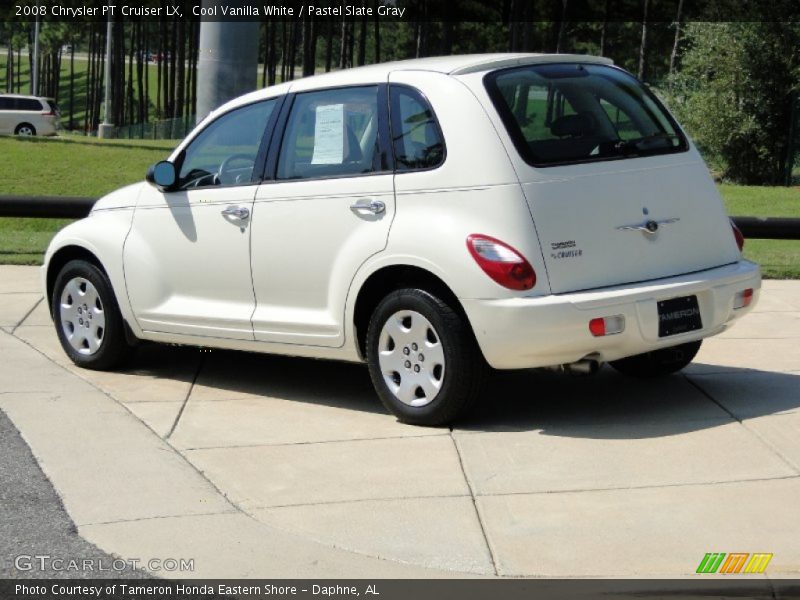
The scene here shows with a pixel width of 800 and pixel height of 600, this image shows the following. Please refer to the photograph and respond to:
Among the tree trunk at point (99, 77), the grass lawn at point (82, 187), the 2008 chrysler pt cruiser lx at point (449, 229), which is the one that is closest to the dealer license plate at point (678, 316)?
the 2008 chrysler pt cruiser lx at point (449, 229)

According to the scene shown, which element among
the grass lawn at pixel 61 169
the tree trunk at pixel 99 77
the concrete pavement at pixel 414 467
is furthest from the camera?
the tree trunk at pixel 99 77

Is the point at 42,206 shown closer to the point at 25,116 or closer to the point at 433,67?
the point at 433,67

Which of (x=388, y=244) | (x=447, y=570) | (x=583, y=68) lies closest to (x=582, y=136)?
(x=583, y=68)

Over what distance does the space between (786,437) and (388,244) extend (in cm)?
220

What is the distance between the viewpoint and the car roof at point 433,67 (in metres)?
7.21

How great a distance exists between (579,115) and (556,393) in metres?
1.72

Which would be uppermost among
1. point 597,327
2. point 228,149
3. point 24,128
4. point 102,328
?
point 228,149

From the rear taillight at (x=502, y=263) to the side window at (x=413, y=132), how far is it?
0.57 m

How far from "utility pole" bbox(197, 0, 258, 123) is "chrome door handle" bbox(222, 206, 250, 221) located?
4559 mm

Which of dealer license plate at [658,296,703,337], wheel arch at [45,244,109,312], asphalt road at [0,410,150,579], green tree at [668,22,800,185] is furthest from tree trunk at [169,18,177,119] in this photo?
asphalt road at [0,410,150,579]

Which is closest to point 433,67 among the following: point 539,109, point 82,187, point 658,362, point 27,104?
point 539,109

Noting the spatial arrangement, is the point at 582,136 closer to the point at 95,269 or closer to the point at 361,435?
the point at 361,435

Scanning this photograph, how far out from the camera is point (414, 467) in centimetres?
651

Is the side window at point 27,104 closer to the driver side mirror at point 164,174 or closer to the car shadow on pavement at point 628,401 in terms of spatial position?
the driver side mirror at point 164,174
